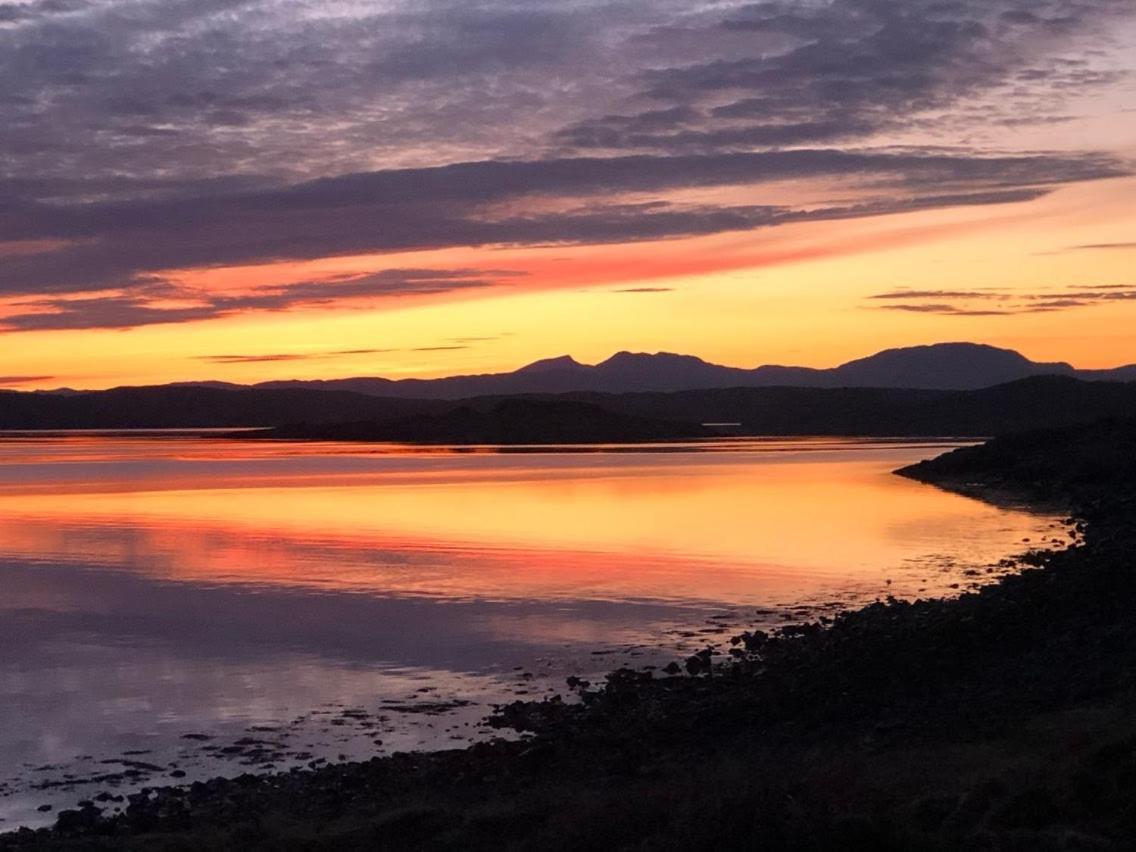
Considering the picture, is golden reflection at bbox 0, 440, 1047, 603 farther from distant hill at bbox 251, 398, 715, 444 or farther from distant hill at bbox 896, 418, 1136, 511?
distant hill at bbox 251, 398, 715, 444

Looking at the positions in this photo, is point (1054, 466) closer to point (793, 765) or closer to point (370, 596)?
point (370, 596)

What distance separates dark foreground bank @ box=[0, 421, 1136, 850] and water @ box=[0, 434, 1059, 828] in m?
1.17

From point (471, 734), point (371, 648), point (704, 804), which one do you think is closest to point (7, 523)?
point (371, 648)

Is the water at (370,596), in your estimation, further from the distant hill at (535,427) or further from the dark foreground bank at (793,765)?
the distant hill at (535,427)

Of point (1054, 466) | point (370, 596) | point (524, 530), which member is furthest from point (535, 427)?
point (370, 596)

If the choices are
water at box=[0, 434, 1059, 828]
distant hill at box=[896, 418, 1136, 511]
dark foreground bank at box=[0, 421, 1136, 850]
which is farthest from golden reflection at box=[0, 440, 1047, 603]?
dark foreground bank at box=[0, 421, 1136, 850]

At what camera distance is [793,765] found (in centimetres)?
1112

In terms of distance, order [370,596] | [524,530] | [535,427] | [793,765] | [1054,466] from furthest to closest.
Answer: [535,427], [1054,466], [524,530], [370,596], [793,765]

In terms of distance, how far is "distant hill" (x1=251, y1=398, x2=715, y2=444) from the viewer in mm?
132000

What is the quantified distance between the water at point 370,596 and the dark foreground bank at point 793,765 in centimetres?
117

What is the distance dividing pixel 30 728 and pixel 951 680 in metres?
10.00

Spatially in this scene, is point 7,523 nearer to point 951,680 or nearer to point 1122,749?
→ point 951,680

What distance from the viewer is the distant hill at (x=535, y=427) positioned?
132 metres

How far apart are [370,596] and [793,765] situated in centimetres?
1415
